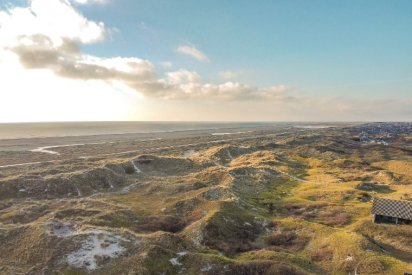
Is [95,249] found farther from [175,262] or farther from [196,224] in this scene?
[196,224]

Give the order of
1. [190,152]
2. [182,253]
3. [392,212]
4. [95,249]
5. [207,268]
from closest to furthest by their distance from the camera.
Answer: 1. [207,268]
2. [95,249]
3. [182,253]
4. [392,212]
5. [190,152]

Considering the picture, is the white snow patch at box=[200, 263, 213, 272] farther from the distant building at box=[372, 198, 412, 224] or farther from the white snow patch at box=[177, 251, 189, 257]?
the distant building at box=[372, 198, 412, 224]

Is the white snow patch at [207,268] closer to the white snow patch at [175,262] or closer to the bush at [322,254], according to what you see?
the white snow patch at [175,262]

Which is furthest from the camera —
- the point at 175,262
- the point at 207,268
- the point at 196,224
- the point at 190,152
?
the point at 190,152

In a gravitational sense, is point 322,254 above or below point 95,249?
below

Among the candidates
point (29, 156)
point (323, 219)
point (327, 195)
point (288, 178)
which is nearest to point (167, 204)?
point (323, 219)

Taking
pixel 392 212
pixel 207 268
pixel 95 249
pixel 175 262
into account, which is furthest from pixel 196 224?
pixel 392 212

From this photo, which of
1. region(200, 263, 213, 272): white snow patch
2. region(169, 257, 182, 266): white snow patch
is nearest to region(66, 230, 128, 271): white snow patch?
region(169, 257, 182, 266): white snow patch
